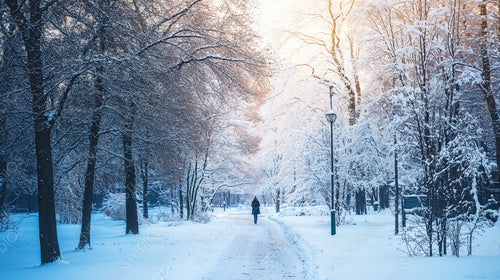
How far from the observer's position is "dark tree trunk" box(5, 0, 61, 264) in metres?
7.97

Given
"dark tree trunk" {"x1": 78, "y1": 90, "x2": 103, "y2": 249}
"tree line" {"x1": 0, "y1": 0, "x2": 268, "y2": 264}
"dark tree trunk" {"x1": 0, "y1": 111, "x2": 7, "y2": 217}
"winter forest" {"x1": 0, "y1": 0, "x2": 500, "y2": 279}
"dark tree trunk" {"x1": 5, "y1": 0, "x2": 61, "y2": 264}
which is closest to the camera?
"winter forest" {"x1": 0, "y1": 0, "x2": 500, "y2": 279}

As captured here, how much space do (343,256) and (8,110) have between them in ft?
30.4

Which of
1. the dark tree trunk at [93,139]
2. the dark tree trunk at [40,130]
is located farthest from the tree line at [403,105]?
the dark tree trunk at [40,130]

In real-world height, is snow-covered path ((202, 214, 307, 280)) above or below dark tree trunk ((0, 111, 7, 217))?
below

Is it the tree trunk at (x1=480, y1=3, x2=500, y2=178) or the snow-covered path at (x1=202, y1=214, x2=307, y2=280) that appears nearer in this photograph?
the snow-covered path at (x1=202, y1=214, x2=307, y2=280)

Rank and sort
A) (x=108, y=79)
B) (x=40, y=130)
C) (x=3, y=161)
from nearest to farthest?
(x=108, y=79), (x=40, y=130), (x=3, y=161)

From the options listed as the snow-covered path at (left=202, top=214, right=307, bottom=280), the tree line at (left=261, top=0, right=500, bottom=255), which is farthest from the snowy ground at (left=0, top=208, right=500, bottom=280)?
the tree line at (left=261, top=0, right=500, bottom=255)

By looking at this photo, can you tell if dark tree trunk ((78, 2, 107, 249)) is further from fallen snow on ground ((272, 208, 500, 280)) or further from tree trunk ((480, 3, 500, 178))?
tree trunk ((480, 3, 500, 178))

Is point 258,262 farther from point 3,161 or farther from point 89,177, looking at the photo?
point 3,161

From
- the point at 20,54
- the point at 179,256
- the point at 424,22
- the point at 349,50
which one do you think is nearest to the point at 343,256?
the point at 179,256

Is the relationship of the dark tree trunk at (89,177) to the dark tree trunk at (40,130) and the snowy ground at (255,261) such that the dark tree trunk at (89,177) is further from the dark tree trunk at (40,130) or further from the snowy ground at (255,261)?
the dark tree trunk at (40,130)

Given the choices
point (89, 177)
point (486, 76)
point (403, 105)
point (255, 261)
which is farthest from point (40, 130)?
point (486, 76)

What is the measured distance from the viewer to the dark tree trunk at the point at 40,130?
7.97 meters

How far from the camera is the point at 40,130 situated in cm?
837
